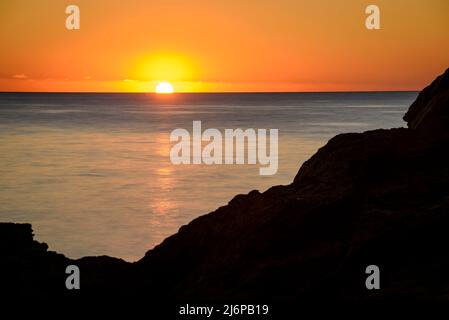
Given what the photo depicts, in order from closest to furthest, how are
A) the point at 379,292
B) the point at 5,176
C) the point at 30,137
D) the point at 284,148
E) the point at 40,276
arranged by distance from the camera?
the point at 379,292, the point at 40,276, the point at 5,176, the point at 284,148, the point at 30,137

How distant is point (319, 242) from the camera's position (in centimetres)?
779

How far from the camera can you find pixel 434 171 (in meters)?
8.62

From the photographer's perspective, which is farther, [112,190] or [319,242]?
[112,190]

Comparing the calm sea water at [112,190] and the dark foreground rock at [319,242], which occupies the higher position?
the calm sea water at [112,190]

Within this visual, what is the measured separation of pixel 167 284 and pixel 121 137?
167 feet

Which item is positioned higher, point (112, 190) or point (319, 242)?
point (112, 190)

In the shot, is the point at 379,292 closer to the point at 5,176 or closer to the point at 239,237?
the point at 239,237

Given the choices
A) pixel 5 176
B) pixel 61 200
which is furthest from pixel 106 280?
pixel 5 176

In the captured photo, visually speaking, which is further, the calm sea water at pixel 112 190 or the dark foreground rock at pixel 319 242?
the calm sea water at pixel 112 190

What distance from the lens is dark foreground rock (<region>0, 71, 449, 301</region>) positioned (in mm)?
7254

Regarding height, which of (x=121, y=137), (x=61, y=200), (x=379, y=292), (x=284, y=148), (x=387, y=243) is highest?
(x=121, y=137)

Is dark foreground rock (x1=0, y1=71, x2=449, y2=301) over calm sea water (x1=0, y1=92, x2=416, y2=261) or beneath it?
beneath

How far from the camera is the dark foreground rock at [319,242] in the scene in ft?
23.8

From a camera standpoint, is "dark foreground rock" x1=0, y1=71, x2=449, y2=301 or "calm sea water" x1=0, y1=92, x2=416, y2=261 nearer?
"dark foreground rock" x1=0, y1=71, x2=449, y2=301
